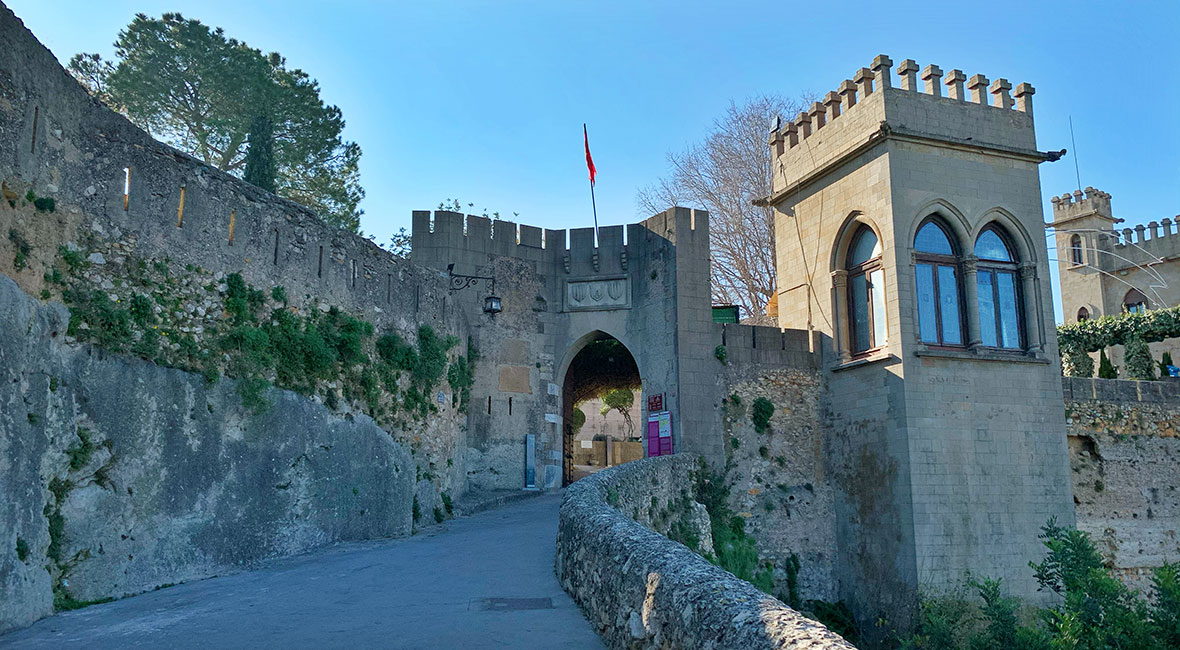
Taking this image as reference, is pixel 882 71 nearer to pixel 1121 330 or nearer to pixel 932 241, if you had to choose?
pixel 932 241

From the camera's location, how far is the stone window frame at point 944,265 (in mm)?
16984

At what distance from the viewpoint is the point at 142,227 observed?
9562 millimetres

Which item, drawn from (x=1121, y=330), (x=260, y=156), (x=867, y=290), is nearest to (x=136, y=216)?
(x=260, y=156)

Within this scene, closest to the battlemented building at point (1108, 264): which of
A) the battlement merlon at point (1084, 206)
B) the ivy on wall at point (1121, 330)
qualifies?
the battlement merlon at point (1084, 206)

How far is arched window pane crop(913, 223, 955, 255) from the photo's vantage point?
1739cm

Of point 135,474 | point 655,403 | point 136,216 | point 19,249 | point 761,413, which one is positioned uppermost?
point 136,216

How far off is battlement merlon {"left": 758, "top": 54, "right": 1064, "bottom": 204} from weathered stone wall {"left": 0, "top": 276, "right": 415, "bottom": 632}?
12.0 metres

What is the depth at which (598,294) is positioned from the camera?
1916 cm

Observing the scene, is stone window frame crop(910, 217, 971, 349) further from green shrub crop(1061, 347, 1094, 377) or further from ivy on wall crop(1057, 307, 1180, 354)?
green shrub crop(1061, 347, 1094, 377)

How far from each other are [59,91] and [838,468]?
49.6 ft

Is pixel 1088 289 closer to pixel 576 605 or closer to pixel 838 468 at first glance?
pixel 838 468

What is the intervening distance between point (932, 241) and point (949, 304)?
1294 mm

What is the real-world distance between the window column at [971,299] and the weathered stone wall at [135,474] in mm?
11980

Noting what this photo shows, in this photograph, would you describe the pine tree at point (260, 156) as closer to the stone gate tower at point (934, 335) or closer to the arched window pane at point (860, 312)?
the stone gate tower at point (934, 335)
